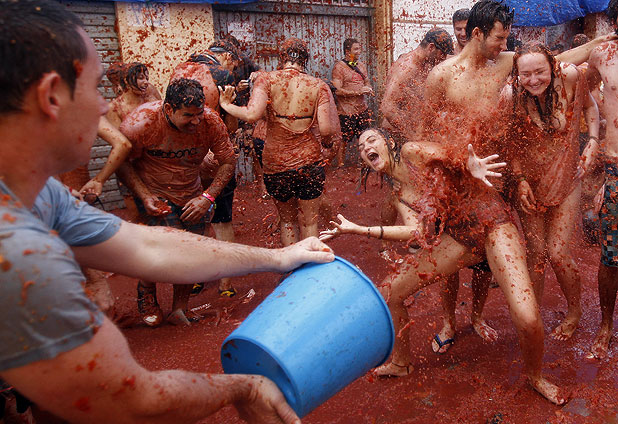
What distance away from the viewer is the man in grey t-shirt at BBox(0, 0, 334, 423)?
1.12 metres

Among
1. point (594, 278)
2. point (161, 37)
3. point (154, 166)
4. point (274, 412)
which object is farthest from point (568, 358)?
point (161, 37)

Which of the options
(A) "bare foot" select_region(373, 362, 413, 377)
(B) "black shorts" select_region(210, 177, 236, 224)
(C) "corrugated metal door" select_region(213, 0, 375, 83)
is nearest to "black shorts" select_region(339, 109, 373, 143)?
(C) "corrugated metal door" select_region(213, 0, 375, 83)

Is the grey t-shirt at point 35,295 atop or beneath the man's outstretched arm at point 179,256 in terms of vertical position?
atop

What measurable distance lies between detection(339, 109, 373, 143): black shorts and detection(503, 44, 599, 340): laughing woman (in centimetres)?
567

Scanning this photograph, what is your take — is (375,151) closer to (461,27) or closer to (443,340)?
(443,340)

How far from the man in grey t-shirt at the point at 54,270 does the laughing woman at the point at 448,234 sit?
160 cm

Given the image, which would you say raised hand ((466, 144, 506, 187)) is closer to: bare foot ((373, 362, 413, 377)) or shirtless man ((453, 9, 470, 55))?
bare foot ((373, 362, 413, 377))

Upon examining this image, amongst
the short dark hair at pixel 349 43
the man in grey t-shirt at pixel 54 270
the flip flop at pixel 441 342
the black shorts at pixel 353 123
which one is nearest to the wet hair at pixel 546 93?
the flip flop at pixel 441 342

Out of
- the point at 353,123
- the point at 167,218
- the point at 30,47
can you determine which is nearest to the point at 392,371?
the point at 167,218

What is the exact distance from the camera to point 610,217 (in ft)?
10.8

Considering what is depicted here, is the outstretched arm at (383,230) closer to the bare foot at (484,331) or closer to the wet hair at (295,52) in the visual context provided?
the bare foot at (484,331)

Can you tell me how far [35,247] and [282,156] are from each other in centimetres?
380

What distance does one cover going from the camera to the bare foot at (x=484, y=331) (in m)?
3.62

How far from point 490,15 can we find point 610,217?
1.76 meters
